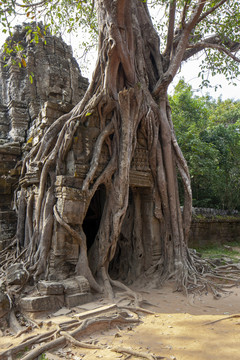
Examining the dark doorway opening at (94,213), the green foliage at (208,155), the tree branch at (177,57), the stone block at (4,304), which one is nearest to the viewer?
the stone block at (4,304)

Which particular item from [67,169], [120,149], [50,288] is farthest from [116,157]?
[50,288]

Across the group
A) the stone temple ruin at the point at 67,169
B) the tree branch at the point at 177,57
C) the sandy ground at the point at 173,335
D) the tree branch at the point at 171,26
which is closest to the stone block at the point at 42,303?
the stone temple ruin at the point at 67,169

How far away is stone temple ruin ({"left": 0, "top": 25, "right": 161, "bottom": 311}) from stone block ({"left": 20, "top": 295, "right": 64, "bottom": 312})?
0.04ft

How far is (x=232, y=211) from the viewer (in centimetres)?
1212

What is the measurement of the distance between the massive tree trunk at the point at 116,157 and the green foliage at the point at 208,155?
4671 millimetres

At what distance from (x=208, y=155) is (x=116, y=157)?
6951mm

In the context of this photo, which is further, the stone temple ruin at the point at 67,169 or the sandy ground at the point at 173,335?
the stone temple ruin at the point at 67,169

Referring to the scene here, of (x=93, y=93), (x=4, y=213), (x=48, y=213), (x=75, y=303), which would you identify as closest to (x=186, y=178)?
(x=93, y=93)

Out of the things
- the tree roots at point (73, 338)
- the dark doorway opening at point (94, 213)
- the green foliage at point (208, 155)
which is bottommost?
the tree roots at point (73, 338)

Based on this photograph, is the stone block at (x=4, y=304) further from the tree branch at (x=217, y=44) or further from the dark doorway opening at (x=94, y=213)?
the tree branch at (x=217, y=44)

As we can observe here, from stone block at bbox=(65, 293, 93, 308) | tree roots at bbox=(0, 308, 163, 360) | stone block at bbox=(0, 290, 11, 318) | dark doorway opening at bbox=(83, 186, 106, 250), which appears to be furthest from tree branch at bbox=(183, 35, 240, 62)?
stone block at bbox=(0, 290, 11, 318)

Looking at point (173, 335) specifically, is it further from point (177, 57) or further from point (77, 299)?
point (177, 57)

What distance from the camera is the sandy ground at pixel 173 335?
2.64 meters

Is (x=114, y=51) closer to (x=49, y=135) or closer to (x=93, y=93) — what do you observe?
(x=93, y=93)
